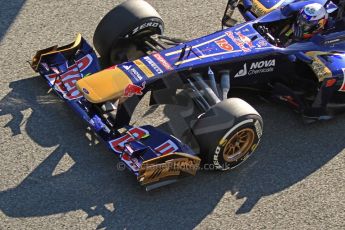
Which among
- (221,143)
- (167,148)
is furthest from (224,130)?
(167,148)

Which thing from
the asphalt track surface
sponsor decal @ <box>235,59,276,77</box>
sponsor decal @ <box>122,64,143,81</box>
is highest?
sponsor decal @ <box>122,64,143,81</box>

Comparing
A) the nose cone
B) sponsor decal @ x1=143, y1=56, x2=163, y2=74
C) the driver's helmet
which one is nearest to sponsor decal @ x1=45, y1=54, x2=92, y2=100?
the nose cone

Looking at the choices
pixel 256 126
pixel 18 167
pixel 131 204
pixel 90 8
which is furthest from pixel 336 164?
pixel 90 8

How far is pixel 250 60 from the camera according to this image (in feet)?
20.2

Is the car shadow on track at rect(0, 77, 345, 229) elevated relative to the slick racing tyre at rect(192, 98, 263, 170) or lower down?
lower down

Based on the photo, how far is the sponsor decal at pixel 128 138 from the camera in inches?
216

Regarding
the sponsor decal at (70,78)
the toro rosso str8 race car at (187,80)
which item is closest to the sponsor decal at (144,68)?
the toro rosso str8 race car at (187,80)

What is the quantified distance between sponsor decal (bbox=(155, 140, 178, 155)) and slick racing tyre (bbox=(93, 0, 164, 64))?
1530 mm

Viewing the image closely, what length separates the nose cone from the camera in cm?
560

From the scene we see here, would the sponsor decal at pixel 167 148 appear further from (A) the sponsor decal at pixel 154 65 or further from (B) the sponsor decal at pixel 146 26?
(B) the sponsor decal at pixel 146 26

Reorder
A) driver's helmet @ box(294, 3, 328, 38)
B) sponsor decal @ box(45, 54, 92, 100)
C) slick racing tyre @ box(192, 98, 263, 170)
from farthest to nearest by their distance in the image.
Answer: driver's helmet @ box(294, 3, 328, 38)
sponsor decal @ box(45, 54, 92, 100)
slick racing tyre @ box(192, 98, 263, 170)

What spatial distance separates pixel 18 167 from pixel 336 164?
2981 mm

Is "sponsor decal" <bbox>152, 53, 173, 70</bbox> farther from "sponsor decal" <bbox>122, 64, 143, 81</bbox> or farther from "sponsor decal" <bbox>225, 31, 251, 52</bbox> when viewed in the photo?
"sponsor decal" <bbox>225, 31, 251, 52</bbox>

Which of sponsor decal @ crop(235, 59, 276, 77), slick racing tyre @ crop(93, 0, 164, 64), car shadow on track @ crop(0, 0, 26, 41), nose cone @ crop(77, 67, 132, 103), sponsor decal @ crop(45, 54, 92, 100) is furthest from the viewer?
car shadow on track @ crop(0, 0, 26, 41)
